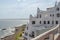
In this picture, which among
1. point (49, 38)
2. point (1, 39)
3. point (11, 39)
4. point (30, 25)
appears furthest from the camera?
point (11, 39)

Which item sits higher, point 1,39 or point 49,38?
point 49,38

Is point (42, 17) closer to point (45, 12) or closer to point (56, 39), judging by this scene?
point (45, 12)

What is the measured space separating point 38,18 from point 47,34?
2256 cm

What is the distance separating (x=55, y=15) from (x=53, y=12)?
997mm

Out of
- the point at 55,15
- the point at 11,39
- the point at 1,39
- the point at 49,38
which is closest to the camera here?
the point at 49,38

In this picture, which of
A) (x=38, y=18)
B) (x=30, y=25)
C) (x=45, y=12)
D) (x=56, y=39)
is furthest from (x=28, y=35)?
(x=56, y=39)

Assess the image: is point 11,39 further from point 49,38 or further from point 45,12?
point 49,38

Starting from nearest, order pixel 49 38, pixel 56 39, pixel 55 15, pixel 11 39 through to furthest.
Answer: pixel 49 38 → pixel 56 39 → pixel 55 15 → pixel 11 39

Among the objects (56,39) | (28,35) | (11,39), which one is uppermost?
(56,39)

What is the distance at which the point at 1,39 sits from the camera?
40219 mm

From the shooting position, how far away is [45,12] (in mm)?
33594

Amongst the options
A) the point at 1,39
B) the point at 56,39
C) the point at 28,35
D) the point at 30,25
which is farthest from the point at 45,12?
the point at 56,39

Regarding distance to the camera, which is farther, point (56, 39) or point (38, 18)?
point (38, 18)

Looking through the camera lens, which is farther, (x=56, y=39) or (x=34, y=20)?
(x=34, y=20)
